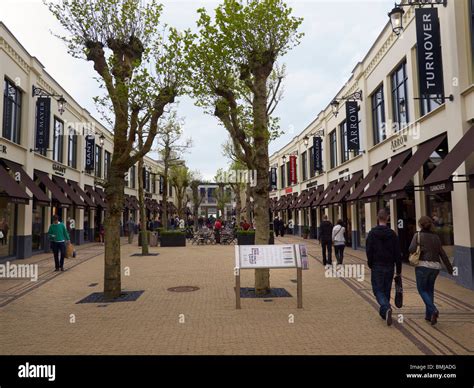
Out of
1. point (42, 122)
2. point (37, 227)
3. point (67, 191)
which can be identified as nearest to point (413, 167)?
point (42, 122)

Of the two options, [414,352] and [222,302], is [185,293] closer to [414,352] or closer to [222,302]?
[222,302]

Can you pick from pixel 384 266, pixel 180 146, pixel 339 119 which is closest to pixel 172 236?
pixel 180 146

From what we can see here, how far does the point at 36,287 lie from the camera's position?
10898 mm

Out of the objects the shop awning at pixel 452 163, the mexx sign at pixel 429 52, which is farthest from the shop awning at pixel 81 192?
the shop awning at pixel 452 163

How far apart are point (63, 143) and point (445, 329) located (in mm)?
23768

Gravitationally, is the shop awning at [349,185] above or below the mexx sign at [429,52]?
below

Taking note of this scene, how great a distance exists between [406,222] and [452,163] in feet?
21.5

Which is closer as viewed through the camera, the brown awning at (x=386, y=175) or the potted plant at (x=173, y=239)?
the brown awning at (x=386, y=175)

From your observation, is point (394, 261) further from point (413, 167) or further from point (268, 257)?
point (413, 167)

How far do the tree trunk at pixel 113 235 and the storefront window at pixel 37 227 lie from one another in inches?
498

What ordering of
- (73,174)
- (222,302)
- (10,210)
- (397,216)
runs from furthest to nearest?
(73,174) < (10,210) < (397,216) < (222,302)

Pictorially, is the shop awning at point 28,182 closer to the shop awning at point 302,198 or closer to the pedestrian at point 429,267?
the pedestrian at point 429,267

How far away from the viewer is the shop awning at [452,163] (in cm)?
907

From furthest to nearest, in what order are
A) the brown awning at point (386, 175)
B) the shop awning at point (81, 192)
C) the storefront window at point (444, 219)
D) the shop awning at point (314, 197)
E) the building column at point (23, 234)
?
the shop awning at point (314, 197) → the shop awning at point (81, 192) → the building column at point (23, 234) → the brown awning at point (386, 175) → the storefront window at point (444, 219)
